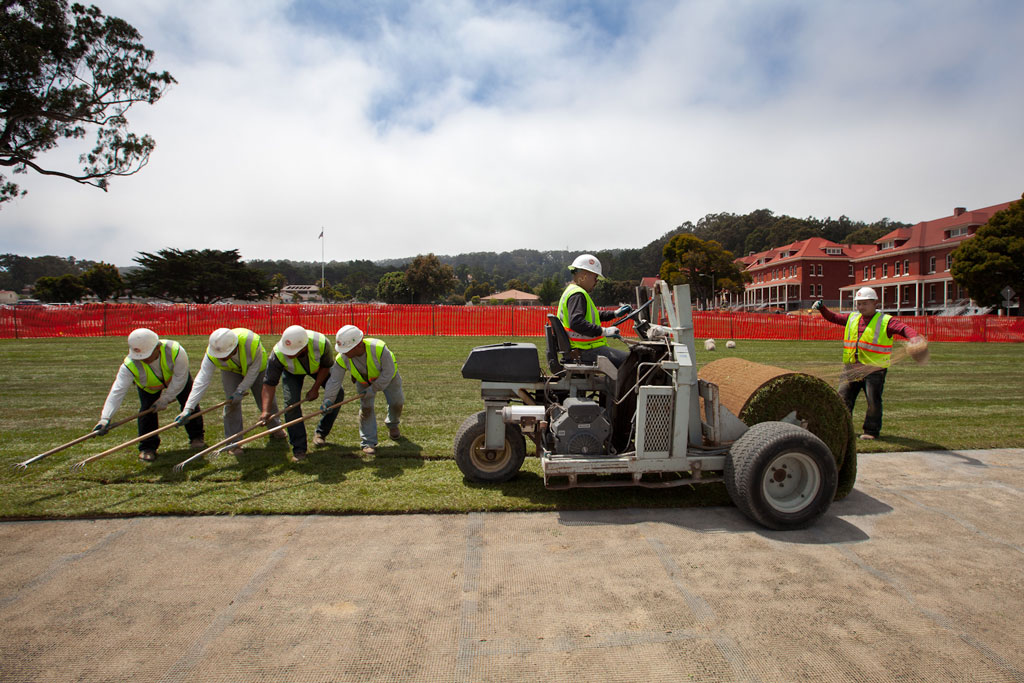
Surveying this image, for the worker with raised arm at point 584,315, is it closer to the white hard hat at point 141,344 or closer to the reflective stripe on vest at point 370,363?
the reflective stripe on vest at point 370,363

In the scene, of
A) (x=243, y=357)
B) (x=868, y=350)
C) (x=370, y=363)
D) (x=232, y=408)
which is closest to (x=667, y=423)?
(x=370, y=363)

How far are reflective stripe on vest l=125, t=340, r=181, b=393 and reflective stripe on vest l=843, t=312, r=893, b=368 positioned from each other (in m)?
7.91

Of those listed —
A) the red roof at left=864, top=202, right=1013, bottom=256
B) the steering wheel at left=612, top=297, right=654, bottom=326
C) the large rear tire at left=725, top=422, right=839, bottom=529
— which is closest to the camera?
the large rear tire at left=725, top=422, right=839, bottom=529

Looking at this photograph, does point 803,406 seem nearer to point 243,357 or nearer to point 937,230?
point 243,357

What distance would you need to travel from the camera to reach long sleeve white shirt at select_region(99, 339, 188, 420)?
18.4 ft

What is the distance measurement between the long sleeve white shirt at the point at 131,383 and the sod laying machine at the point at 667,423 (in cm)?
336

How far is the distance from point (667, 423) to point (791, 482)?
3.45 ft

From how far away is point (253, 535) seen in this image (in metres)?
4.28

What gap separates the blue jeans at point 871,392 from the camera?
7004mm

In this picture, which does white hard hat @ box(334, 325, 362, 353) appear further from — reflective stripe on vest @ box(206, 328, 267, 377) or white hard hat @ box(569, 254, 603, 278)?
white hard hat @ box(569, 254, 603, 278)

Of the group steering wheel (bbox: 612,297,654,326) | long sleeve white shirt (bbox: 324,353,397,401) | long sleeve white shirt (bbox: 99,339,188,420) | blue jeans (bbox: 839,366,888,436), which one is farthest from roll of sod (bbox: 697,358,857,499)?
long sleeve white shirt (bbox: 99,339,188,420)

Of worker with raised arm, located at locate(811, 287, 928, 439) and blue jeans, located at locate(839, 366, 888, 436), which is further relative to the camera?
blue jeans, located at locate(839, 366, 888, 436)

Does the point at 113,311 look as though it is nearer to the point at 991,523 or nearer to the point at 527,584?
the point at 527,584

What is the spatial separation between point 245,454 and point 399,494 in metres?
2.50
